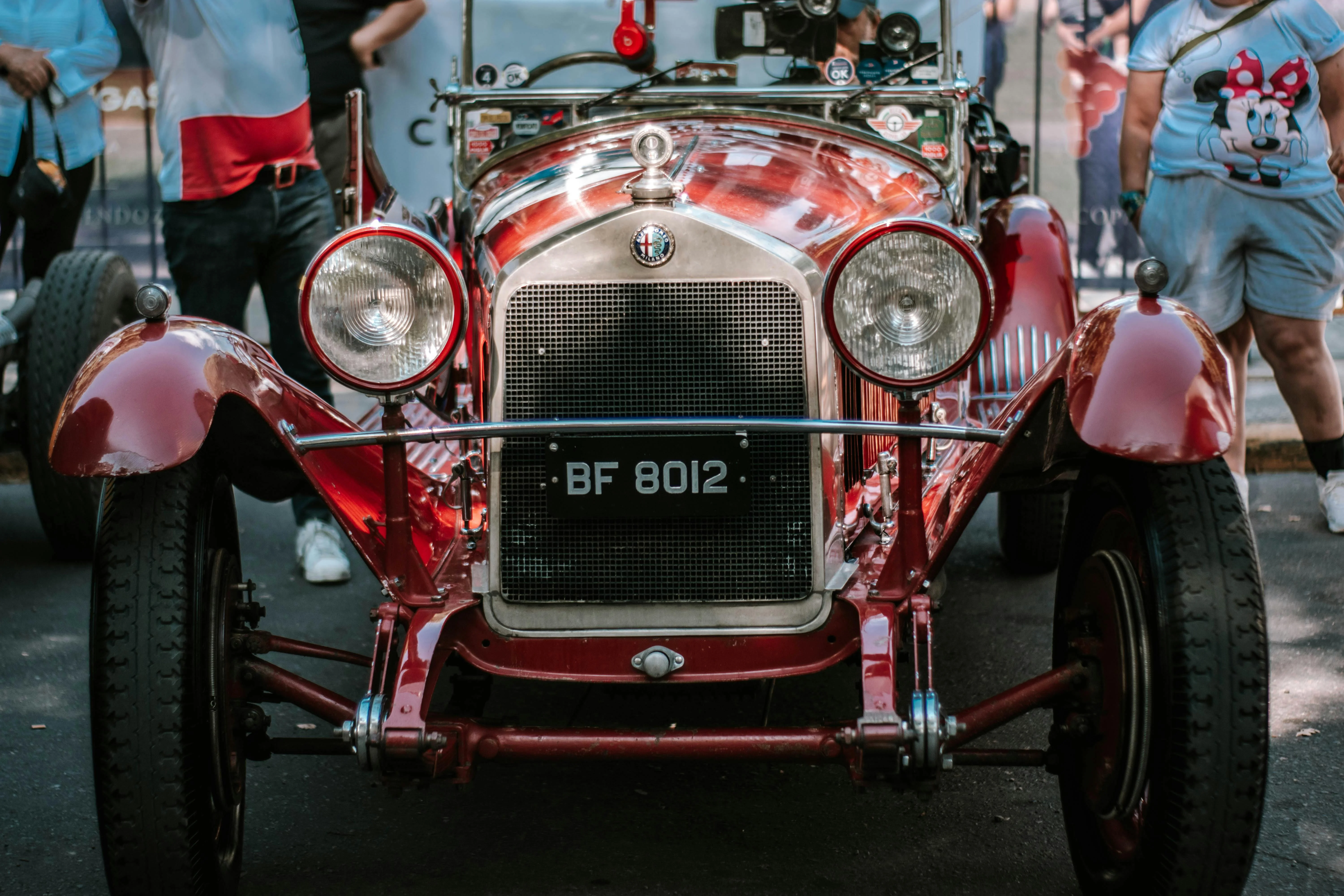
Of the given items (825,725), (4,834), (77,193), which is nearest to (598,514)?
(825,725)

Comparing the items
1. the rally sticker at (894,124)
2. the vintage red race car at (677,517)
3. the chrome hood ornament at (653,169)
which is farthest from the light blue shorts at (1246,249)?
the chrome hood ornament at (653,169)

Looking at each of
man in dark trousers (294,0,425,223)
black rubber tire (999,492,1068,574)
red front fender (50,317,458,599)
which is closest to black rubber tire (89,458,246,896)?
red front fender (50,317,458,599)

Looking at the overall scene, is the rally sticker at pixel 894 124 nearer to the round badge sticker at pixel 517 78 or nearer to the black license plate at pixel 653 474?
the round badge sticker at pixel 517 78

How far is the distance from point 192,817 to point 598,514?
0.86 metres

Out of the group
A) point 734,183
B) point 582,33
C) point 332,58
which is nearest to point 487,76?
point 582,33

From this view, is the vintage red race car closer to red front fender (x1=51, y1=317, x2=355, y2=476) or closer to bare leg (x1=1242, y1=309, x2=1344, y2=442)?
red front fender (x1=51, y1=317, x2=355, y2=476)

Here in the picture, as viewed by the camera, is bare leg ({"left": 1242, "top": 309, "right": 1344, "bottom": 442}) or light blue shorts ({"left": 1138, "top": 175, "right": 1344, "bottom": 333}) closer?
light blue shorts ({"left": 1138, "top": 175, "right": 1344, "bottom": 333})

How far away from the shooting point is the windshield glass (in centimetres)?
404

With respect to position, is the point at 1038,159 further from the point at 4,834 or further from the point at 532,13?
the point at 4,834

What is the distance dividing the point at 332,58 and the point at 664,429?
16.1ft

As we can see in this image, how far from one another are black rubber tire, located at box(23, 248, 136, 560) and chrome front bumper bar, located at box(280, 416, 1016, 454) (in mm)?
2450

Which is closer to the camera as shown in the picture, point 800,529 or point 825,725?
point 825,725

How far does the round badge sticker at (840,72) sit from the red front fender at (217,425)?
171cm

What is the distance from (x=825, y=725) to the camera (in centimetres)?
246
